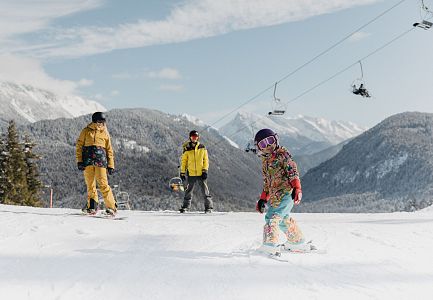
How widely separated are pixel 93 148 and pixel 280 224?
5.34 metres

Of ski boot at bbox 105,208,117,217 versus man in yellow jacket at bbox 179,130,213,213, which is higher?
man in yellow jacket at bbox 179,130,213,213

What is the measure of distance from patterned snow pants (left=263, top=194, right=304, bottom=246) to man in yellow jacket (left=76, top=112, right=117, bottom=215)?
518 cm

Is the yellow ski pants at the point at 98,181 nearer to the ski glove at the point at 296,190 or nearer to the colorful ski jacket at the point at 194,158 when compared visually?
the colorful ski jacket at the point at 194,158

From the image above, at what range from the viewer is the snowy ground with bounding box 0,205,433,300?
4.13 meters

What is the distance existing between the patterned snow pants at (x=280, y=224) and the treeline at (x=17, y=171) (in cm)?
3214

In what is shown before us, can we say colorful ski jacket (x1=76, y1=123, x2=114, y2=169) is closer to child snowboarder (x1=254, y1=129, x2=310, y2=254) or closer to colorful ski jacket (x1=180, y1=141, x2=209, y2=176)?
colorful ski jacket (x1=180, y1=141, x2=209, y2=176)

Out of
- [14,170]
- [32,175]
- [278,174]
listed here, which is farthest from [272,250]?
[32,175]

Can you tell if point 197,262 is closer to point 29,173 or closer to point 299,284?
point 299,284

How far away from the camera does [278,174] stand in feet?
20.1

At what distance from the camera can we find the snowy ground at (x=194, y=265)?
13.5ft

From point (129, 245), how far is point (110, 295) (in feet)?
8.21

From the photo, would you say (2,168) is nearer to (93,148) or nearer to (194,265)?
(93,148)

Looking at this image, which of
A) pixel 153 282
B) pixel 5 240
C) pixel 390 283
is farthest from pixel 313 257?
pixel 5 240

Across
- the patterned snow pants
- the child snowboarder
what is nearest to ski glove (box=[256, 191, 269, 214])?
the child snowboarder
